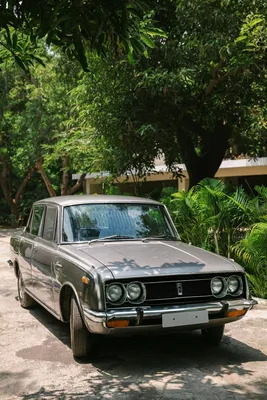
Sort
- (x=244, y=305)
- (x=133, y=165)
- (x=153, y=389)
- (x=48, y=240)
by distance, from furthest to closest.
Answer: (x=133, y=165)
(x=48, y=240)
(x=244, y=305)
(x=153, y=389)

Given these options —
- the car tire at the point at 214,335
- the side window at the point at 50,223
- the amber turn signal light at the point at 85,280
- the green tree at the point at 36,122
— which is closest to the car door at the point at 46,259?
the side window at the point at 50,223

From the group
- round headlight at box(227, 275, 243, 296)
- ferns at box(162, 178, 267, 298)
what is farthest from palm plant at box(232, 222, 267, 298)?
round headlight at box(227, 275, 243, 296)

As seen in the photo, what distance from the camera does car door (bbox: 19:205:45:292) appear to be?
6.79 meters

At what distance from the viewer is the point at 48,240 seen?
6238 millimetres

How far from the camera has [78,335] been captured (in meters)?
4.88

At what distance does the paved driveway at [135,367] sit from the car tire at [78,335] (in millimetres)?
119

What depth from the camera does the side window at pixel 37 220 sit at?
6.93 meters

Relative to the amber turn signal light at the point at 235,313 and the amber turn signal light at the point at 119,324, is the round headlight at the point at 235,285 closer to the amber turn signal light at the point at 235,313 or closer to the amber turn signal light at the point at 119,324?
the amber turn signal light at the point at 235,313

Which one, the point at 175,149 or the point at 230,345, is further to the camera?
the point at 175,149

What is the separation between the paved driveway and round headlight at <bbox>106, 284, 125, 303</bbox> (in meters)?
0.71

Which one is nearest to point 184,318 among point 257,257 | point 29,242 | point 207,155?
point 29,242

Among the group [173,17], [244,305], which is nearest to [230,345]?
[244,305]

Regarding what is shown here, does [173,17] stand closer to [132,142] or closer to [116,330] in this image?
[132,142]

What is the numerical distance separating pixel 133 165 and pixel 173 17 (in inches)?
138
